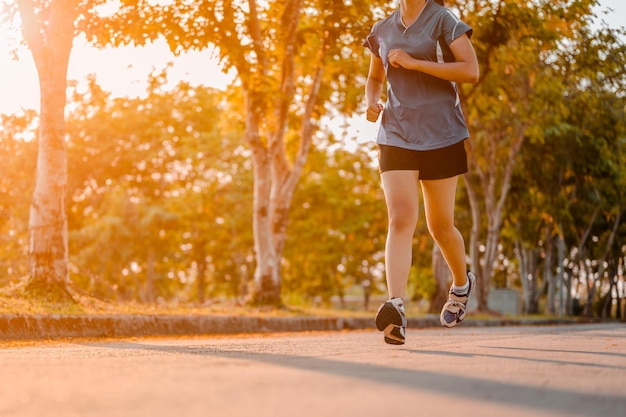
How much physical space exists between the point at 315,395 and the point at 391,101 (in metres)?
3.64

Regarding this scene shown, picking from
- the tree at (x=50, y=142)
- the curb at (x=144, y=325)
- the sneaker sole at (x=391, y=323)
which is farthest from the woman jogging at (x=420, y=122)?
the tree at (x=50, y=142)

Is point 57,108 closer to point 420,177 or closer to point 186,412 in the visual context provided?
point 420,177

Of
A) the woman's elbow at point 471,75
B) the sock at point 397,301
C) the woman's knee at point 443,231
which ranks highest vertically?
the woman's elbow at point 471,75

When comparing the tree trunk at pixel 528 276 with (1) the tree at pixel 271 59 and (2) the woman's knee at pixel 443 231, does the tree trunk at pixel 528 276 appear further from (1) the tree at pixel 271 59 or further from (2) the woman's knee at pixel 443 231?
(2) the woman's knee at pixel 443 231

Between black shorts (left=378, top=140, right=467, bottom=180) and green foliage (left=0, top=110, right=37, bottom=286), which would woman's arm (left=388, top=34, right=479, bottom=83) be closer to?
black shorts (left=378, top=140, right=467, bottom=180)

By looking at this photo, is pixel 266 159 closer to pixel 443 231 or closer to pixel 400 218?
pixel 443 231

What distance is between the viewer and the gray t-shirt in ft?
20.0

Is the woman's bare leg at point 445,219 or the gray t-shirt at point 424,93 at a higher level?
the gray t-shirt at point 424,93

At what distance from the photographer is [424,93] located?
6.22 m

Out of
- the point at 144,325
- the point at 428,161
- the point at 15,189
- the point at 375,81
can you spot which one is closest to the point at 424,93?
the point at 428,161

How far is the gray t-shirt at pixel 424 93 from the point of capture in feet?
20.0

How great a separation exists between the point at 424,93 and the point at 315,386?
342 cm

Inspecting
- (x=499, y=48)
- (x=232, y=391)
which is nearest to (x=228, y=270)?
(x=499, y=48)

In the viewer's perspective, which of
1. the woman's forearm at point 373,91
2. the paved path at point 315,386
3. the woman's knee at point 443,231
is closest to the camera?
the paved path at point 315,386
